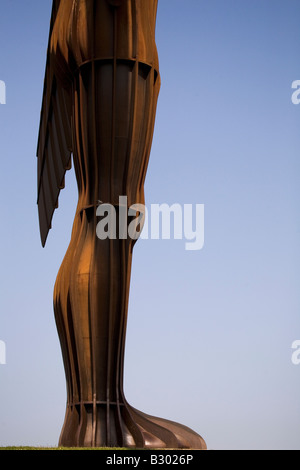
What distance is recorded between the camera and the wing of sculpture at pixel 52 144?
76.2 ft

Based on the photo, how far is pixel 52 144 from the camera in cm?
2781

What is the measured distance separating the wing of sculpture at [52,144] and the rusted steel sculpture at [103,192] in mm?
3065

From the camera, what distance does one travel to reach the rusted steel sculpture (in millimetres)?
16656

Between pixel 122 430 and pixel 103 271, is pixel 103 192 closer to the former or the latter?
pixel 103 271

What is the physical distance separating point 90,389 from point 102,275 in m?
2.61

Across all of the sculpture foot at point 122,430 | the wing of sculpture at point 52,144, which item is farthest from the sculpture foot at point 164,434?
the wing of sculpture at point 52,144

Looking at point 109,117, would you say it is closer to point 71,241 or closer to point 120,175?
point 120,175

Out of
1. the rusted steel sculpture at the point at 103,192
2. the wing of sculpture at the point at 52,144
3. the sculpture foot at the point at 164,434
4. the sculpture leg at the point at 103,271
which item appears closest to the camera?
the sculpture foot at the point at 164,434

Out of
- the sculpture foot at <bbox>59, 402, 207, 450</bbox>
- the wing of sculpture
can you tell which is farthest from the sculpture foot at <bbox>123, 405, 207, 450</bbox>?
the wing of sculpture

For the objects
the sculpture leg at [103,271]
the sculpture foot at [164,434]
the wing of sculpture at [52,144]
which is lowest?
the sculpture foot at [164,434]

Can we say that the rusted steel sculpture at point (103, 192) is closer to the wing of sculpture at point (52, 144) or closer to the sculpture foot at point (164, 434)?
the sculpture foot at point (164, 434)

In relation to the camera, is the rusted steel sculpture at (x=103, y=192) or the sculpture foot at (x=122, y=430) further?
the rusted steel sculpture at (x=103, y=192)

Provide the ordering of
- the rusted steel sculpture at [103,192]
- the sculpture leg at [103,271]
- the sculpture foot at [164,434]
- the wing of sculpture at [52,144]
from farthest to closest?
the wing of sculpture at [52,144] → the rusted steel sculpture at [103,192] → the sculpture leg at [103,271] → the sculpture foot at [164,434]
